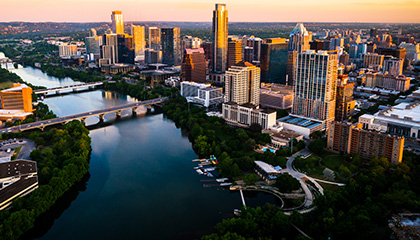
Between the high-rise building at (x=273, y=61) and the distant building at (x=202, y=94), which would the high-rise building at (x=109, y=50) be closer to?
the distant building at (x=202, y=94)

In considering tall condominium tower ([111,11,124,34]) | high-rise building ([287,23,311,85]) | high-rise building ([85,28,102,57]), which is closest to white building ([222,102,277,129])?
high-rise building ([287,23,311,85])

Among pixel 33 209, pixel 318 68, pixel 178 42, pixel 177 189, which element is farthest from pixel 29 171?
pixel 178 42

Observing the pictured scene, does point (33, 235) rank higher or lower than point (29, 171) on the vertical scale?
lower

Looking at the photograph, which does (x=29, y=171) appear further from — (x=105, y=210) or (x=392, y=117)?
(x=392, y=117)

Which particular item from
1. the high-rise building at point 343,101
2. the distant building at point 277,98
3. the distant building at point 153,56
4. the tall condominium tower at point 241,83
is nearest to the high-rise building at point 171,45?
the distant building at point 153,56

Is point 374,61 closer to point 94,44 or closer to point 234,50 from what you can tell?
point 234,50

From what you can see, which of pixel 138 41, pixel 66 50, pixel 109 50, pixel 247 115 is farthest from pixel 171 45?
pixel 247 115
